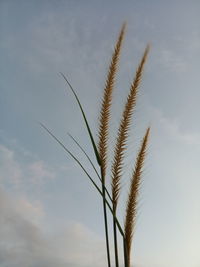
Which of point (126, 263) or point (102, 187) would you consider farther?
point (102, 187)

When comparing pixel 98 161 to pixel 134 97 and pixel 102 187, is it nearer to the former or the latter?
pixel 102 187

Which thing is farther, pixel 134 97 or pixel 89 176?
pixel 134 97

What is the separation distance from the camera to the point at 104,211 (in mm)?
3057

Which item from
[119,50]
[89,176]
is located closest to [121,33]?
[119,50]

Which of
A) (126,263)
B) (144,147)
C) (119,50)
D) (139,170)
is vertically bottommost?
(126,263)

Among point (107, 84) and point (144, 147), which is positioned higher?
point (107, 84)

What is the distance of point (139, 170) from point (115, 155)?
24cm

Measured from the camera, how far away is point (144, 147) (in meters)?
3.12

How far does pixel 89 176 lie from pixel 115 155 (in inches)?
11.7

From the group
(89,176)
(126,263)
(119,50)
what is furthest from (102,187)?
(119,50)

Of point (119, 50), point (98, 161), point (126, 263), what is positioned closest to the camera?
point (126, 263)

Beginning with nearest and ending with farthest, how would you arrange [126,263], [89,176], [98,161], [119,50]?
[126,263]
[89,176]
[98,161]
[119,50]

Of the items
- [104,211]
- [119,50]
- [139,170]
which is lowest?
[104,211]

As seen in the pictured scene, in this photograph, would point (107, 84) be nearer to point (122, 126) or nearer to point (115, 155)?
point (122, 126)
